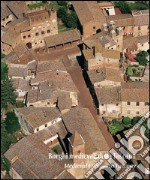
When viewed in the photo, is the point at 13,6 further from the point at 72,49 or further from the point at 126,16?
the point at 126,16

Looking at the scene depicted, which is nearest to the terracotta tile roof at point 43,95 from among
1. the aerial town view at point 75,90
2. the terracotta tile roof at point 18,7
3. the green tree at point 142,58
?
the aerial town view at point 75,90

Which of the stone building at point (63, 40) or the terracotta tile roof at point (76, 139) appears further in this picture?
the stone building at point (63, 40)

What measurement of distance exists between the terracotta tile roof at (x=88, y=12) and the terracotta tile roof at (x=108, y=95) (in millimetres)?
22002

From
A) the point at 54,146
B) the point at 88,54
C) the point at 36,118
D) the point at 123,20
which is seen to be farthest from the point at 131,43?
the point at 54,146

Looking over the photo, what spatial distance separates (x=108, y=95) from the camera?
3644 inches

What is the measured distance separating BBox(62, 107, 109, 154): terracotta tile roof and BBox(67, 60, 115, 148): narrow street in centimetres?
287

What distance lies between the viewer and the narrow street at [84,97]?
90750 millimetres

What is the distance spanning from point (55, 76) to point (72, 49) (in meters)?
14.2

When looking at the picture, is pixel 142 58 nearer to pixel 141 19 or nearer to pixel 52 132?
pixel 141 19

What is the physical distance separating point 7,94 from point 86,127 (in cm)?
1833

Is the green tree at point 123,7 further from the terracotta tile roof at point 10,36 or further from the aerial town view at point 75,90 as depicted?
the terracotta tile roof at point 10,36

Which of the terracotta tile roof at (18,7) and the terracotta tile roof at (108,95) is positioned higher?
the terracotta tile roof at (18,7)

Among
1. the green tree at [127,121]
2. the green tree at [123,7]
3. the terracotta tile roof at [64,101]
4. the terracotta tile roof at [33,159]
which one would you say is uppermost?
the green tree at [123,7]

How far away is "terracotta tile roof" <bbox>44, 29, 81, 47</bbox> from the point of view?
359ft
